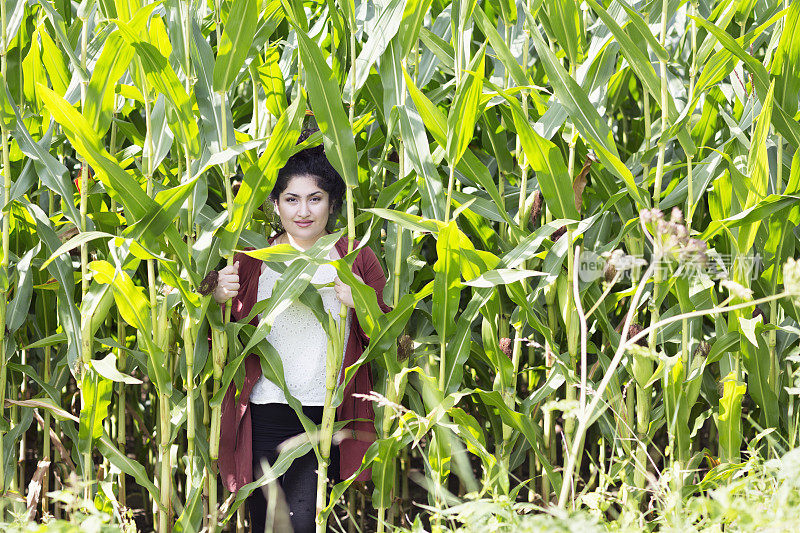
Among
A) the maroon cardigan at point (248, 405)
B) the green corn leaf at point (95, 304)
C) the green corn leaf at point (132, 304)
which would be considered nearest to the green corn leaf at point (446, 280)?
the maroon cardigan at point (248, 405)

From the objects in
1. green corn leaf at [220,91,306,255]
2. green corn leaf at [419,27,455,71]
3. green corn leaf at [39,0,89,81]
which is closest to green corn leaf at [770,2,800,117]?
green corn leaf at [419,27,455,71]

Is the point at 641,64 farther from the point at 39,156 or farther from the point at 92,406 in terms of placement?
the point at 92,406

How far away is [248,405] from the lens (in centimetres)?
214

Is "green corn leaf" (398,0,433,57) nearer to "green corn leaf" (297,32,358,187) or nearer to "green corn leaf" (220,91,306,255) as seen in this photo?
"green corn leaf" (297,32,358,187)

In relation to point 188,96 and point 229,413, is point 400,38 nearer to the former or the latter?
point 188,96

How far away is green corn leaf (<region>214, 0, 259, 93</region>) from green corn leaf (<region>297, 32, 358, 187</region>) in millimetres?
158

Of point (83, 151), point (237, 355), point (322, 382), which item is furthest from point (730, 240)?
point (83, 151)

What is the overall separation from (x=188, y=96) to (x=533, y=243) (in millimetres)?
963

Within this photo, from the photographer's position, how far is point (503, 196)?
92.9 inches

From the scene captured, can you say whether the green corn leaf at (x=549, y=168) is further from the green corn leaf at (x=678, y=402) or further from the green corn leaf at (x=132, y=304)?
the green corn leaf at (x=132, y=304)

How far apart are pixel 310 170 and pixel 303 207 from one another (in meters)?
0.12

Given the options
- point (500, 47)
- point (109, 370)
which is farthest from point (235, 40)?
point (109, 370)

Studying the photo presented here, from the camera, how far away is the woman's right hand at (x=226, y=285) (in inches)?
77.2

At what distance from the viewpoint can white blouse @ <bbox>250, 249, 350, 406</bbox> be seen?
2160 mm
